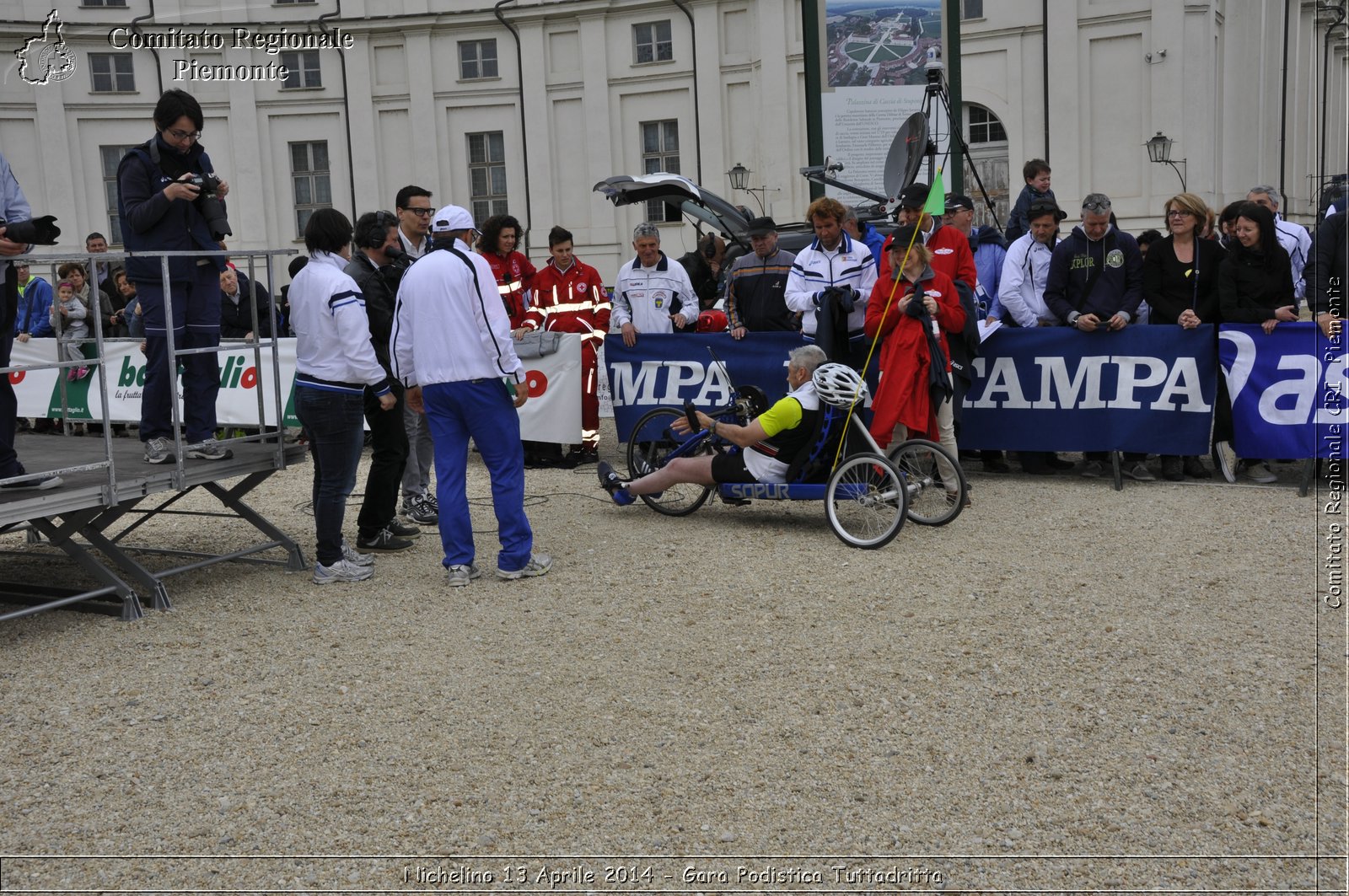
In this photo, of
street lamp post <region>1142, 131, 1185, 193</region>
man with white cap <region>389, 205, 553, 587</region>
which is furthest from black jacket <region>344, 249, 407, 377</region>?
street lamp post <region>1142, 131, 1185, 193</region>

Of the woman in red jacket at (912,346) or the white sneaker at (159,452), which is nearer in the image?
the white sneaker at (159,452)

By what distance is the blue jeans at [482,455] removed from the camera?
270 inches

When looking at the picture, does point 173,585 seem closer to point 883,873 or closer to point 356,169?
point 883,873

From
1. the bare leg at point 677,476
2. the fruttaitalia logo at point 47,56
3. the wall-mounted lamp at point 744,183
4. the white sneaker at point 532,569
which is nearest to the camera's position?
the white sneaker at point 532,569

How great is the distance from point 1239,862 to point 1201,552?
3.86m

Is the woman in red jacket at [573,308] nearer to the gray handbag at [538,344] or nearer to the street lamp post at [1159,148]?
the gray handbag at [538,344]

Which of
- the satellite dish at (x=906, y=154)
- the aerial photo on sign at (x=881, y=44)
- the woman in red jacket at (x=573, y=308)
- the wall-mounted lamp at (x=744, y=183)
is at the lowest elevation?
the woman in red jacket at (x=573, y=308)

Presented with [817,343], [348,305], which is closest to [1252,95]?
[817,343]

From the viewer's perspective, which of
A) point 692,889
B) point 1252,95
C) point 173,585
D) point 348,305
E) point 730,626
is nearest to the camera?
point 692,889

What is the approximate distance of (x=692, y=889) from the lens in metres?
3.56

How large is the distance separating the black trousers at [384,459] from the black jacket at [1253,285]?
5.75 meters

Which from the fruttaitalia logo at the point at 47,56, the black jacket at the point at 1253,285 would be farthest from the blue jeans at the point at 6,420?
the fruttaitalia logo at the point at 47,56

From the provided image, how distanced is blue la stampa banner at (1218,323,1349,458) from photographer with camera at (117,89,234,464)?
21.9 ft

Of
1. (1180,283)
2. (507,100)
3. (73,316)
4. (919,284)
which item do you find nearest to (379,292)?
(919,284)
